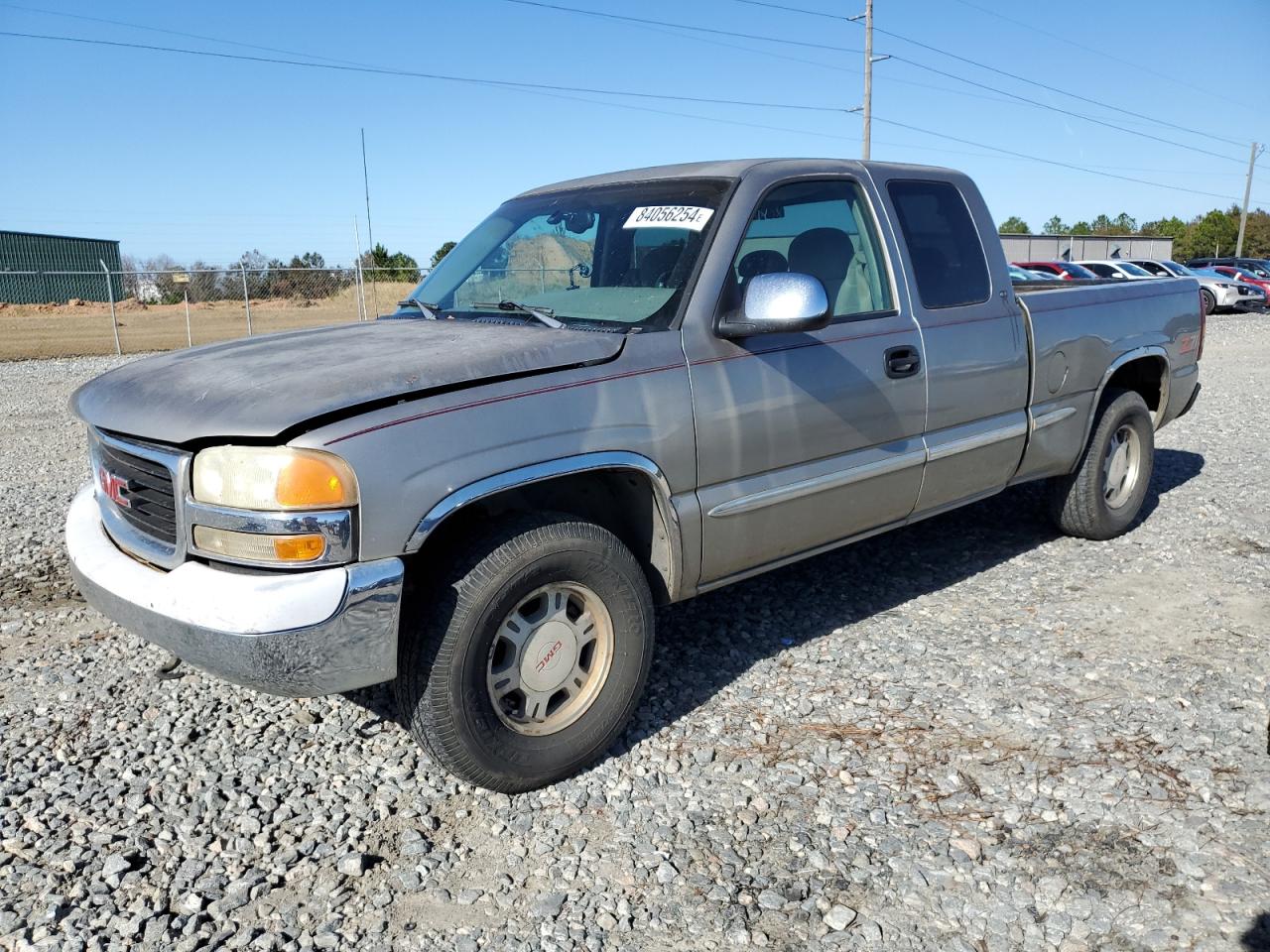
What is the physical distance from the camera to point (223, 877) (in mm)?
2734

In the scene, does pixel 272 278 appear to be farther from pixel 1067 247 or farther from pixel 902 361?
pixel 1067 247

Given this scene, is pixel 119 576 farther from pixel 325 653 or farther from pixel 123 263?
pixel 123 263

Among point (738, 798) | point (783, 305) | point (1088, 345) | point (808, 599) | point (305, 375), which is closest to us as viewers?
point (305, 375)

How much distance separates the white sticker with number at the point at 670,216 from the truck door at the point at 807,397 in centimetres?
11

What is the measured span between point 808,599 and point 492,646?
2262 millimetres

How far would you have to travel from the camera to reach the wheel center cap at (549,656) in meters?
3.11

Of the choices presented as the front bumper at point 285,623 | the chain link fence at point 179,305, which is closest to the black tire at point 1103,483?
the front bumper at point 285,623

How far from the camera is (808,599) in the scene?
4.83 meters

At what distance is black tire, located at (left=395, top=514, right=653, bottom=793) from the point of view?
2859 mm

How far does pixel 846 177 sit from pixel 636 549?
185 centimetres

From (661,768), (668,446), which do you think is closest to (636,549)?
(668,446)

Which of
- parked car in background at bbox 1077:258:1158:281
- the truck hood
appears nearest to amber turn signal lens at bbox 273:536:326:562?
the truck hood

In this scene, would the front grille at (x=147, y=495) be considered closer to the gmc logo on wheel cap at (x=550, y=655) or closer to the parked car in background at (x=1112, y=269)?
the gmc logo on wheel cap at (x=550, y=655)

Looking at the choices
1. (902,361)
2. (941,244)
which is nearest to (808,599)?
(902,361)
